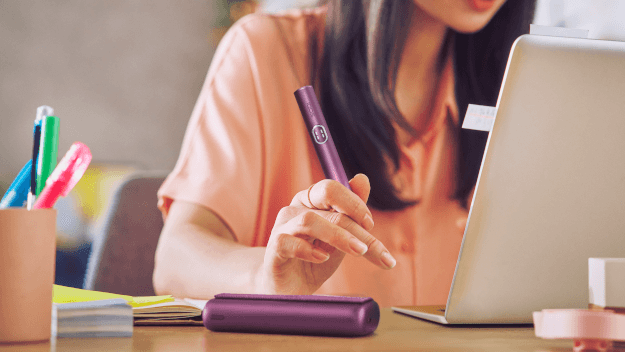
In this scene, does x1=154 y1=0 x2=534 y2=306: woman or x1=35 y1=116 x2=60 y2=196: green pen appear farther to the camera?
x1=154 y1=0 x2=534 y2=306: woman

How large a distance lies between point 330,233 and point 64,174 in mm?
241

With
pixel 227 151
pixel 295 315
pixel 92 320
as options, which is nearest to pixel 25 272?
pixel 92 320

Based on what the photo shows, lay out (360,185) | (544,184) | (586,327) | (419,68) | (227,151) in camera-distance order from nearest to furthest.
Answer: (586,327), (544,184), (360,185), (227,151), (419,68)

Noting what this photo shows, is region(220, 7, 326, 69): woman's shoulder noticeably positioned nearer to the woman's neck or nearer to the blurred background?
the woman's neck

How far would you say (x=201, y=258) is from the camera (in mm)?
895

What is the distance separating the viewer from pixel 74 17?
3.01 metres

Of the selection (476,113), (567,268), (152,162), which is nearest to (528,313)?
(567,268)

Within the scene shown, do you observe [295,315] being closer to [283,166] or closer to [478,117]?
[478,117]

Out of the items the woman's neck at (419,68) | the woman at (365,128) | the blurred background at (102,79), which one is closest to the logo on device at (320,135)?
the woman at (365,128)

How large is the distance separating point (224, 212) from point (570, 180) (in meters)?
0.67

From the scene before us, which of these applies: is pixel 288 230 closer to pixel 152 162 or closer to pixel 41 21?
pixel 152 162

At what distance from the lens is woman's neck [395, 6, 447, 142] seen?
114cm

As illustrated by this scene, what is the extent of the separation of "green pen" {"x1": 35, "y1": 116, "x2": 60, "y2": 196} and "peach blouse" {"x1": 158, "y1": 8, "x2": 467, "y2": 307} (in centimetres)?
60

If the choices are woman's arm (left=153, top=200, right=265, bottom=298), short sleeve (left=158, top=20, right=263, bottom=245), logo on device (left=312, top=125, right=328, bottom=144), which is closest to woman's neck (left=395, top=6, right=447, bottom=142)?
short sleeve (left=158, top=20, right=263, bottom=245)
